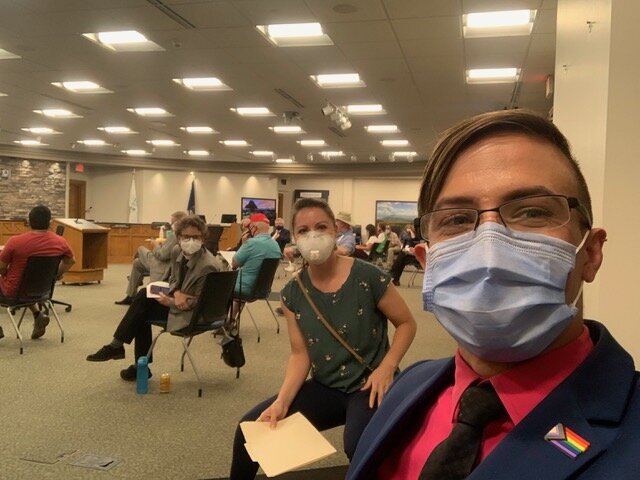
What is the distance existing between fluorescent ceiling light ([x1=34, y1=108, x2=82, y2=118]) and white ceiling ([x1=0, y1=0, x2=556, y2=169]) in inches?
12.4

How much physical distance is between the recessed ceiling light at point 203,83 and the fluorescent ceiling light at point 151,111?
2106 mm

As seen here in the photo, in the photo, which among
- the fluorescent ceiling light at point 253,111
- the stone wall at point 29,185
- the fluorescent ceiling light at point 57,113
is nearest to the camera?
the fluorescent ceiling light at point 253,111

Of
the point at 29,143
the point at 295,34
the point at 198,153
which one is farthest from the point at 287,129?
the point at 29,143

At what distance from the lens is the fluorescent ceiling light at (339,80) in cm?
773

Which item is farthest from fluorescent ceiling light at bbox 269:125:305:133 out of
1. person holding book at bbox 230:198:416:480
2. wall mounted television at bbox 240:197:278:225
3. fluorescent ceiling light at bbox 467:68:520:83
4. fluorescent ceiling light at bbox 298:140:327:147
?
person holding book at bbox 230:198:416:480

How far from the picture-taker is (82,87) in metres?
9.00

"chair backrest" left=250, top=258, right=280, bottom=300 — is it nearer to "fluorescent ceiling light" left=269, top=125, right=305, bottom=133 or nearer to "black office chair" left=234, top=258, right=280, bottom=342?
"black office chair" left=234, top=258, right=280, bottom=342

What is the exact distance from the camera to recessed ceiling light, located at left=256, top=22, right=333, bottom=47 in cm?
588

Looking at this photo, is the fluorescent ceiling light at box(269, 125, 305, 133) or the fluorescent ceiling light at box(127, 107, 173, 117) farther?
the fluorescent ceiling light at box(269, 125, 305, 133)

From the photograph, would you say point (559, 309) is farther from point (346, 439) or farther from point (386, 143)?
point (386, 143)

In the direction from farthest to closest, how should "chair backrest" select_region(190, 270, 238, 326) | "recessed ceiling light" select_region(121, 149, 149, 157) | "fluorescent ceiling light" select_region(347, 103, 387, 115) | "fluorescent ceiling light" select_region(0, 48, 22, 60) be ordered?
"recessed ceiling light" select_region(121, 149, 149, 157) → "fluorescent ceiling light" select_region(347, 103, 387, 115) → "fluorescent ceiling light" select_region(0, 48, 22, 60) → "chair backrest" select_region(190, 270, 238, 326)

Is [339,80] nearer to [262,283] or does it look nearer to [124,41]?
[124,41]

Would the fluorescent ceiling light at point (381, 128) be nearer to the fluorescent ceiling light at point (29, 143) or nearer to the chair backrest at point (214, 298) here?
the chair backrest at point (214, 298)

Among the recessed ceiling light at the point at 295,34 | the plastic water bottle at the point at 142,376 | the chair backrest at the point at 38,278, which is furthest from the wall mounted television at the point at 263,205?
the plastic water bottle at the point at 142,376
